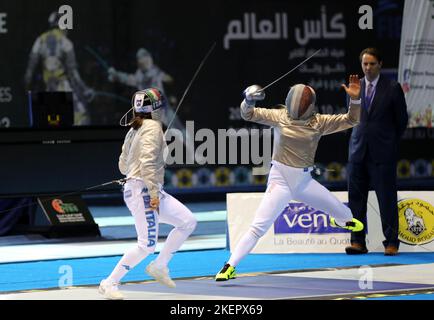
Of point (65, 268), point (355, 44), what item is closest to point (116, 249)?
point (65, 268)

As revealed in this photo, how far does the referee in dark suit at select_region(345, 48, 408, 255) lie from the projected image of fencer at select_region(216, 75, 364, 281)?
1431 mm

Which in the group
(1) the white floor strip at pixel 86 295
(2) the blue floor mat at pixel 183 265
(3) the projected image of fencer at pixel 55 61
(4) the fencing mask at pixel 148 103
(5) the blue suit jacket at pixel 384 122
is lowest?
(2) the blue floor mat at pixel 183 265

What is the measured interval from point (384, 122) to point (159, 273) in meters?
3.05

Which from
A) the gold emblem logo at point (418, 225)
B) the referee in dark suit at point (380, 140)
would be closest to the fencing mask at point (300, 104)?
the referee in dark suit at point (380, 140)

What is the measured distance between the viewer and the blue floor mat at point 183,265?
28.6 feet

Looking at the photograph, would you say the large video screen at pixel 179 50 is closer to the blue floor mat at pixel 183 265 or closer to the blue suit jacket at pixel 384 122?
the blue floor mat at pixel 183 265

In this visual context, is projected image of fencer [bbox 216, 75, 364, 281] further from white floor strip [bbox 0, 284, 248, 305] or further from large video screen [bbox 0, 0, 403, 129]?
large video screen [bbox 0, 0, 403, 129]

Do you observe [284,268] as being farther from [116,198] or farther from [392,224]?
[116,198]

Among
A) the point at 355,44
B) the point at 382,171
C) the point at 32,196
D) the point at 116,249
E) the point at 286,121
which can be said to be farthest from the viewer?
the point at 355,44

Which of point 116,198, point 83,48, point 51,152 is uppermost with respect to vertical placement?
point 83,48

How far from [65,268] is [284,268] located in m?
→ 1.87

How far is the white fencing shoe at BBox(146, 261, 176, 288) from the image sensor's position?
7988 millimetres

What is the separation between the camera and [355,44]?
15.1 m

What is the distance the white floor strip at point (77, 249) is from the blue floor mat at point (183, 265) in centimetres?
31
